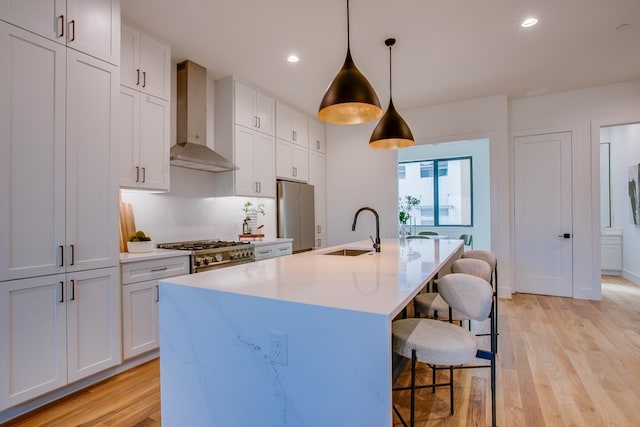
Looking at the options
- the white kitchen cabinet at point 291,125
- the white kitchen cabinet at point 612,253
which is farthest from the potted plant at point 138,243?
the white kitchen cabinet at point 612,253

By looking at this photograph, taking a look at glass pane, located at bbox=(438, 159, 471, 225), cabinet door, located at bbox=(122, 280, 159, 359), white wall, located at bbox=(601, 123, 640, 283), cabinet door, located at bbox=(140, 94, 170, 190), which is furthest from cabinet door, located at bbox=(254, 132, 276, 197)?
white wall, located at bbox=(601, 123, 640, 283)

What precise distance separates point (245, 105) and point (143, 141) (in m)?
1.49

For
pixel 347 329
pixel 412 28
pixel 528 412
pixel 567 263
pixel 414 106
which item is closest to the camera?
pixel 347 329

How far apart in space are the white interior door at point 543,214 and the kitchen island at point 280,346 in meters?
4.00

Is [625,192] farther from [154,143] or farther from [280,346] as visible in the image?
[154,143]

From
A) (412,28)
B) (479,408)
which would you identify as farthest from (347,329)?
(412,28)

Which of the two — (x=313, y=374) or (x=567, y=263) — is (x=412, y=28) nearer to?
(x=313, y=374)

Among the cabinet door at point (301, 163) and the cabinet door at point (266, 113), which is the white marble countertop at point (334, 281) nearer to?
the cabinet door at point (266, 113)

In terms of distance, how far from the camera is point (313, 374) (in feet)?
3.80

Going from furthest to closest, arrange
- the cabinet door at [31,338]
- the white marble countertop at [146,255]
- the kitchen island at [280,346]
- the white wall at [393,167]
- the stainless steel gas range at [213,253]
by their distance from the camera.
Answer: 1. the white wall at [393,167]
2. the stainless steel gas range at [213,253]
3. the white marble countertop at [146,255]
4. the cabinet door at [31,338]
5. the kitchen island at [280,346]

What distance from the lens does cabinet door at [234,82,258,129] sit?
391 centimetres

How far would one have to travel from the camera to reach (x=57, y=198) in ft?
6.86

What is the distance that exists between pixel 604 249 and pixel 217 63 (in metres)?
7.30

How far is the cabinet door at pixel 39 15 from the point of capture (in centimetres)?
189
